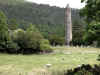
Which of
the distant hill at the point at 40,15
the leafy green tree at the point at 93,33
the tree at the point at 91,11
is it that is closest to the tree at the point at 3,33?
the tree at the point at 91,11

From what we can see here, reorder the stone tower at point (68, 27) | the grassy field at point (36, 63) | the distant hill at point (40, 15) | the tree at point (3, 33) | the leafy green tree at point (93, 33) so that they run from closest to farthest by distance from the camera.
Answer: the leafy green tree at point (93, 33) < the grassy field at point (36, 63) < the tree at point (3, 33) < the stone tower at point (68, 27) < the distant hill at point (40, 15)

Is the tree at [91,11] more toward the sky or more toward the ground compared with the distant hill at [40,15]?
more toward the ground

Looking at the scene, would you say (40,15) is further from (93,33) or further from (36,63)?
(93,33)

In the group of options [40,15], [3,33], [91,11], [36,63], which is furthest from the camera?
[40,15]

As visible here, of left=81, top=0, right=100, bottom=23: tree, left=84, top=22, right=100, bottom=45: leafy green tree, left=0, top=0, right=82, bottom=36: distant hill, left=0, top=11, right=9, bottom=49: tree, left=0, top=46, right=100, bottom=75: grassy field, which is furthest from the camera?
left=0, top=0, right=82, bottom=36: distant hill

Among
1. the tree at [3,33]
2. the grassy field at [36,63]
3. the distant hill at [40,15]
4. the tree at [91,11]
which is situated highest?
the distant hill at [40,15]

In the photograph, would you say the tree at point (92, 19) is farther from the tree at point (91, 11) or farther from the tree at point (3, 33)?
the tree at point (3, 33)

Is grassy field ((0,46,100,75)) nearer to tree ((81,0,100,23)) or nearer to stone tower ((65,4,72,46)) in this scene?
tree ((81,0,100,23))

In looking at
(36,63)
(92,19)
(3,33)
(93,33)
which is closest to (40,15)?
(3,33)

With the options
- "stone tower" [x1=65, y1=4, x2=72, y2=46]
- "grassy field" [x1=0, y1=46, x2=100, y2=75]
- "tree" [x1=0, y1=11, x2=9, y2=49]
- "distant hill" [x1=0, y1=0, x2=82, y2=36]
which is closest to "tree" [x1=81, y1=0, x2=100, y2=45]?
"grassy field" [x1=0, y1=46, x2=100, y2=75]

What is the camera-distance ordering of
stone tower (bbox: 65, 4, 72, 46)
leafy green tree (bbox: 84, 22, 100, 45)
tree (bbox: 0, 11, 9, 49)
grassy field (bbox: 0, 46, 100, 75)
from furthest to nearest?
stone tower (bbox: 65, 4, 72, 46) → tree (bbox: 0, 11, 9, 49) → grassy field (bbox: 0, 46, 100, 75) → leafy green tree (bbox: 84, 22, 100, 45)

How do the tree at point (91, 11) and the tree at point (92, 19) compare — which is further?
the tree at point (91, 11)

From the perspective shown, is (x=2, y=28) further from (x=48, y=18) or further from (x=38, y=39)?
(x=48, y=18)

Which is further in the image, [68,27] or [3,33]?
[68,27]
